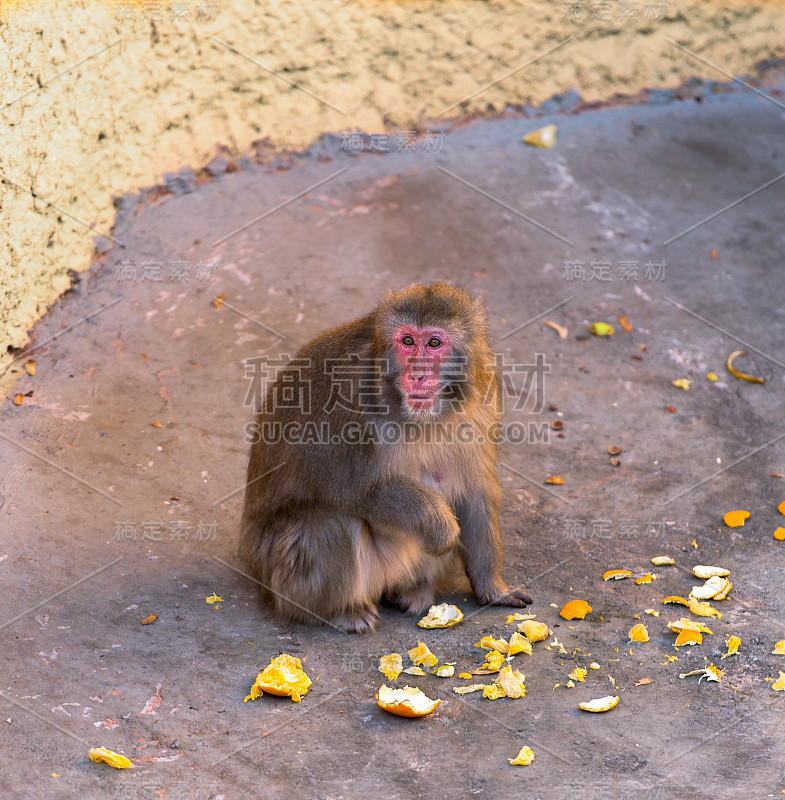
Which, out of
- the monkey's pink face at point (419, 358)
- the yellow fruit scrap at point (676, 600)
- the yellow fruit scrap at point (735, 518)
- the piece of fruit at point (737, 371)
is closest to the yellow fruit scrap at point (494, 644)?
the yellow fruit scrap at point (676, 600)

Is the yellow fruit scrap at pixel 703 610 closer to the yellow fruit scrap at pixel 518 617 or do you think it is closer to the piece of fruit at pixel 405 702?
the yellow fruit scrap at pixel 518 617

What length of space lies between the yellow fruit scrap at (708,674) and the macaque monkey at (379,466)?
853 millimetres

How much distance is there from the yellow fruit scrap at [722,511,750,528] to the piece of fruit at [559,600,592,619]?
3.95ft

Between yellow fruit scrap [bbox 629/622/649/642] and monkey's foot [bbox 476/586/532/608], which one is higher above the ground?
yellow fruit scrap [bbox 629/622/649/642]

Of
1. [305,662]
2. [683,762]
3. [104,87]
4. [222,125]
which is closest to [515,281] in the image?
[222,125]

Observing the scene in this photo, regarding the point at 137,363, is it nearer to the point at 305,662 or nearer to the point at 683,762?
the point at 305,662

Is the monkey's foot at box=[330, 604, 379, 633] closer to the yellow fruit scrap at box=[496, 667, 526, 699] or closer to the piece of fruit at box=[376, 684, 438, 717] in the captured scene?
the piece of fruit at box=[376, 684, 438, 717]

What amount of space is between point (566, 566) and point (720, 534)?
2.98 ft

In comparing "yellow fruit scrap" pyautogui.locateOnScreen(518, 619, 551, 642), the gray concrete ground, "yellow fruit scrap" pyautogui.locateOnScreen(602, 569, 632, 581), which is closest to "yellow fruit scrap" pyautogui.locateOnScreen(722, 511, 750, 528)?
the gray concrete ground

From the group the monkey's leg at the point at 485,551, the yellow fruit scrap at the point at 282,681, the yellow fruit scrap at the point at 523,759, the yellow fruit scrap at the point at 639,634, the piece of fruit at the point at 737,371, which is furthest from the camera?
the piece of fruit at the point at 737,371

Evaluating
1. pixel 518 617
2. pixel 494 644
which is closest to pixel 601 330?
pixel 518 617

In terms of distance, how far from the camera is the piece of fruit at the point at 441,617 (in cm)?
473

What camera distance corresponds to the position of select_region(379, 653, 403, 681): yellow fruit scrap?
4336 mm

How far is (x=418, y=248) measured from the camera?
7.76m
